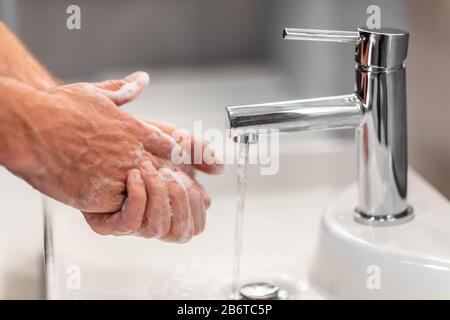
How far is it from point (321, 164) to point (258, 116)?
0.29 m

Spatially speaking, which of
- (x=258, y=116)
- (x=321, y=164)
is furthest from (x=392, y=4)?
(x=258, y=116)

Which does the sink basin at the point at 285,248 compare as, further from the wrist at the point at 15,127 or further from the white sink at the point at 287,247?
the wrist at the point at 15,127

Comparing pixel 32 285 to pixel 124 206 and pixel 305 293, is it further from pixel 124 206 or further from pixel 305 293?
pixel 305 293

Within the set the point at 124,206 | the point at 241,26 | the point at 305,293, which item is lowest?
the point at 305,293

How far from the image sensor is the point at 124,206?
0.55 metres

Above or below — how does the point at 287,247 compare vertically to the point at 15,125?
below

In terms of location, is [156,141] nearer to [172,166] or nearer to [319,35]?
[172,166]

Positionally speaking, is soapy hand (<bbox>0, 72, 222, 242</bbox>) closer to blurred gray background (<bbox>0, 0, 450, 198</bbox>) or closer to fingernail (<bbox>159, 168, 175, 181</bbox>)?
fingernail (<bbox>159, 168, 175, 181</bbox>)

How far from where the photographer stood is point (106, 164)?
0.54m

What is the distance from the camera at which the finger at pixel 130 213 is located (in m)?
0.54

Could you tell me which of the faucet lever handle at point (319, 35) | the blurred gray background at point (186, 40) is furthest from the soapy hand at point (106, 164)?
the blurred gray background at point (186, 40)

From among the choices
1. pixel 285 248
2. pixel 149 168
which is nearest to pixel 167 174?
pixel 149 168

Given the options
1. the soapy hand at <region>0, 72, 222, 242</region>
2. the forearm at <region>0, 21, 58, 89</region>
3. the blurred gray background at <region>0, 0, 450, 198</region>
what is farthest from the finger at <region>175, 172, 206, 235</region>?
the blurred gray background at <region>0, 0, 450, 198</region>

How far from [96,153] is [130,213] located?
6 centimetres
